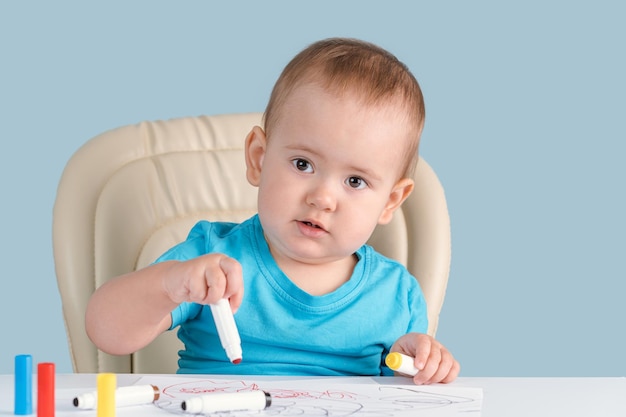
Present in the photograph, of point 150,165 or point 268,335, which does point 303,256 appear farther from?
point 150,165

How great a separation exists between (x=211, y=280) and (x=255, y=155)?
0.43m

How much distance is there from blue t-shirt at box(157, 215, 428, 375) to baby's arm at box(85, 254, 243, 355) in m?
0.11

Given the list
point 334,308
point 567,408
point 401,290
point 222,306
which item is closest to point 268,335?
point 334,308

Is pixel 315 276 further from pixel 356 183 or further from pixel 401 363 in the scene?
pixel 401 363

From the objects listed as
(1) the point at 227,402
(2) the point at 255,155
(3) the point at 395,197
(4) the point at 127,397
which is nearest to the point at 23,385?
(4) the point at 127,397

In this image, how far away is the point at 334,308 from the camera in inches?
66.7

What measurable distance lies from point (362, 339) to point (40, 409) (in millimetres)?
662

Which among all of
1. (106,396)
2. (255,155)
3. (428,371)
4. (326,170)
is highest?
(255,155)

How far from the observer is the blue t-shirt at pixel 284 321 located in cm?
167

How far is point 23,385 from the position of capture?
48.0 inches

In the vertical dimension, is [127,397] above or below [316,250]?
below

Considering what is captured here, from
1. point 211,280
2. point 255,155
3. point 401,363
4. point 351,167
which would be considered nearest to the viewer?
point 211,280

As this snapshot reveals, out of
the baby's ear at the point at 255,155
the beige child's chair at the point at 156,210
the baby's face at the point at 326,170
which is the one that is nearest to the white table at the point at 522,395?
the baby's face at the point at 326,170

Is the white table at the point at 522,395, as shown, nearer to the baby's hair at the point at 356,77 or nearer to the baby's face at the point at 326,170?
the baby's face at the point at 326,170
